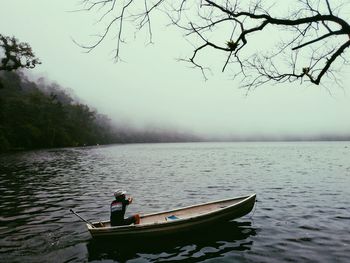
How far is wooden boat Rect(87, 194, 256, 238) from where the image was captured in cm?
1299

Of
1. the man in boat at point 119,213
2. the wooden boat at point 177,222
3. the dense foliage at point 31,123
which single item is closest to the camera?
the wooden boat at point 177,222

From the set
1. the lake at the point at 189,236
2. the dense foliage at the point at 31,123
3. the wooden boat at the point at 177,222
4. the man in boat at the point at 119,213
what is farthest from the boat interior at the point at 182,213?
the dense foliage at the point at 31,123

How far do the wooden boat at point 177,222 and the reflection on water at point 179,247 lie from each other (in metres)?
0.35

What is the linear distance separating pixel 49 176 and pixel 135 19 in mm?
33510

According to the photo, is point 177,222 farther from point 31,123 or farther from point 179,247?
point 31,123

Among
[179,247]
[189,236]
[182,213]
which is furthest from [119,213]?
[182,213]

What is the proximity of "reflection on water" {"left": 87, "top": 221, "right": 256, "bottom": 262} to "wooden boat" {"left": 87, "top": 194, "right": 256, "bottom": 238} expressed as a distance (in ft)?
1.14

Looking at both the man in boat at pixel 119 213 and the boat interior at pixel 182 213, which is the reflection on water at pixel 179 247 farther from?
the boat interior at pixel 182 213

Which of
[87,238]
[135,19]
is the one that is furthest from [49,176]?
[135,19]

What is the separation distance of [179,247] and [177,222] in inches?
38.7

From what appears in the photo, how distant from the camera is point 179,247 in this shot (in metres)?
12.9

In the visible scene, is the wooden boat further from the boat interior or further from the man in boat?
the man in boat

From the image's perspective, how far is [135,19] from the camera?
18.4 ft

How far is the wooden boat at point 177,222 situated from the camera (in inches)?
512
